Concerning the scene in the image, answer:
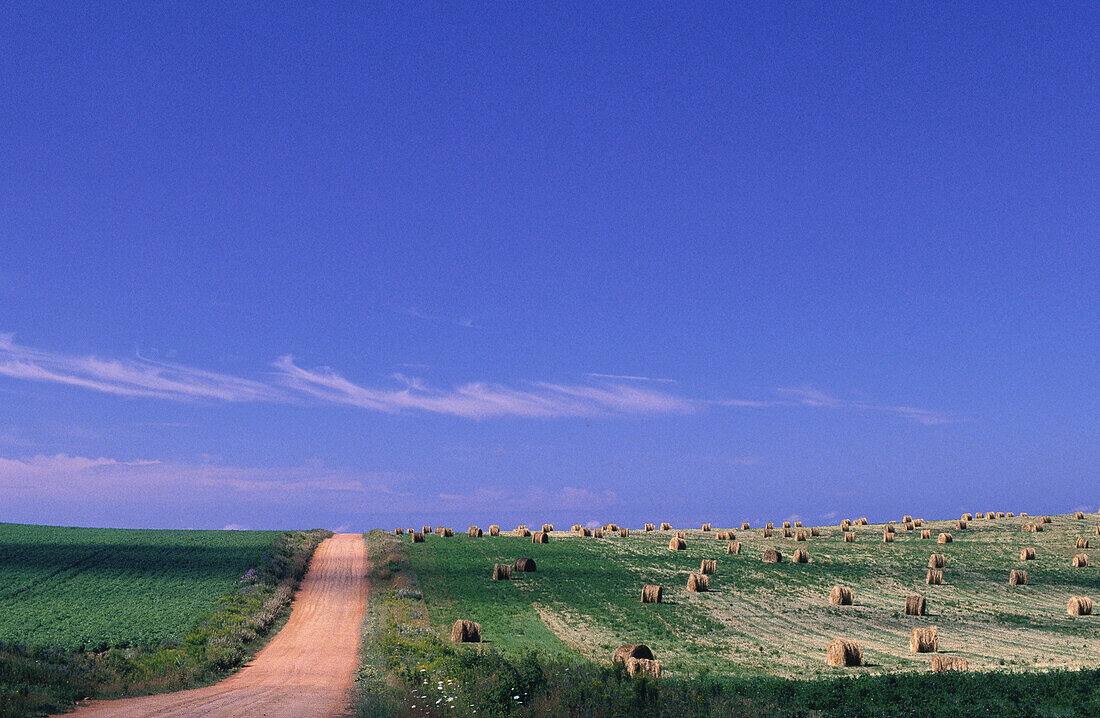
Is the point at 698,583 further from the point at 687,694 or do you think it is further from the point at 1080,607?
the point at 687,694

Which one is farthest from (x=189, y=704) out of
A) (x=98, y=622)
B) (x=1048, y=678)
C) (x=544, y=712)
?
(x=1048, y=678)

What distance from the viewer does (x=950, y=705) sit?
75.2 feet

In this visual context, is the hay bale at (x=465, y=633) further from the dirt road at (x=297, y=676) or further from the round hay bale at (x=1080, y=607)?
the round hay bale at (x=1080, y=607)

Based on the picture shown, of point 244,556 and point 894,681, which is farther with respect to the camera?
point 244,556

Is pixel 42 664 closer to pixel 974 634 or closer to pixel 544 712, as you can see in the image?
pixel 544 712

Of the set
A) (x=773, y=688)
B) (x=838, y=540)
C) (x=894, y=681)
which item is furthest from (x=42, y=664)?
(x=838, y=540)

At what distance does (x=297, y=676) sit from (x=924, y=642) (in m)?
28.2

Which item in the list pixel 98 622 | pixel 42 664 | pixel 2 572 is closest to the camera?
pixel 42 664

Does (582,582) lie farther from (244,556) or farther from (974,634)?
(244,556)

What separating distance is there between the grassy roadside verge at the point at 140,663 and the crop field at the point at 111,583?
5.15 ft

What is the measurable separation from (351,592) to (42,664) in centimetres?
2811

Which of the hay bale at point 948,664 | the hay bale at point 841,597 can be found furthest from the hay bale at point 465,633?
the hay bale at point 841,597

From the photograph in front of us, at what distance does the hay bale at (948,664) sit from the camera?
30422mm

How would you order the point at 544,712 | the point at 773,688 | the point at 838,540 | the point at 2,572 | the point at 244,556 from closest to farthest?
the point at 544,712
the point at 773,688
the point at 2,572
the point at 244,556
the point at 838,540
